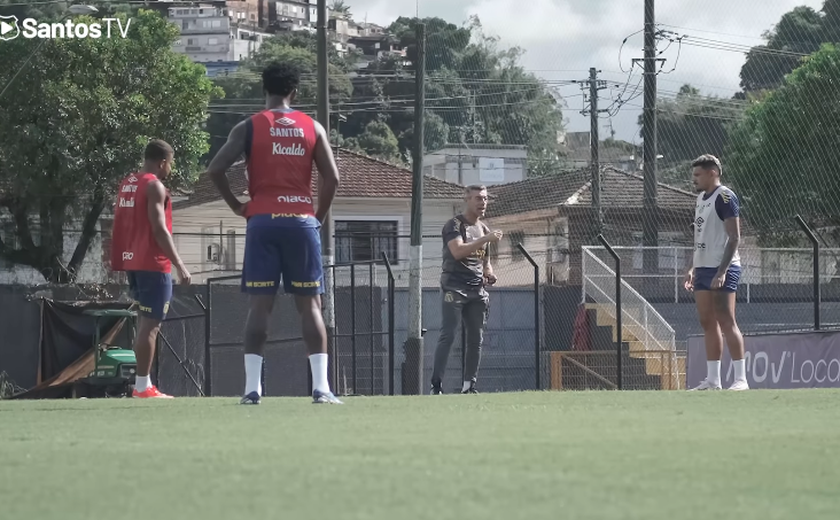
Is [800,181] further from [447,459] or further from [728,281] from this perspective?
[447,459]

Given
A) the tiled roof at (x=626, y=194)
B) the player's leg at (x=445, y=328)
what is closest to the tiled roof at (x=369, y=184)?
the tiled roof at (x=626, y=194)

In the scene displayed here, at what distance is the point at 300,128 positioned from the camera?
26.1 feet

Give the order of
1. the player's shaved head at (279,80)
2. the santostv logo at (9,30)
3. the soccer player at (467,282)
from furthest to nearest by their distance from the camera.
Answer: the santostv logo at (9,30) < the soccer player at (467,282) < the player's shaved head at (279,80)

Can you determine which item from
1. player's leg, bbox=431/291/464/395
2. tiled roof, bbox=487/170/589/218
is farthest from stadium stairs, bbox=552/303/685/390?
tiled roof, bbox=487/170/589/218

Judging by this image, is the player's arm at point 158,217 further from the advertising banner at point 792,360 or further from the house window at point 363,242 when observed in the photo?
the house window at point 363,242

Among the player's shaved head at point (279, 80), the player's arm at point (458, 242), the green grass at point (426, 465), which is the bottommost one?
the green grass at point (426, 465)

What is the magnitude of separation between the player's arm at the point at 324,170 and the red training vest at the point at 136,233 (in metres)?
2.34

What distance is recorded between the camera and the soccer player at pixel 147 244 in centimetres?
1001

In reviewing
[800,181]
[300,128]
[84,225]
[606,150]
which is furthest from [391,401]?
[606,150]

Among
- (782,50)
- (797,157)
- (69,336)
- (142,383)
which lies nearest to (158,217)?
(142,383)

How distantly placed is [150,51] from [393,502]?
112 ft

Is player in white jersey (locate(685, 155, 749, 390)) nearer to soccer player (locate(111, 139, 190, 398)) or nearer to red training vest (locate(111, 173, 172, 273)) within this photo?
soccer player (locate(111, 139, 190, 398))

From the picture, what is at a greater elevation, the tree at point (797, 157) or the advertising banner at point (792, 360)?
the tree at point (797, 157)

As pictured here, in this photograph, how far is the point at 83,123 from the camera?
3525cm
